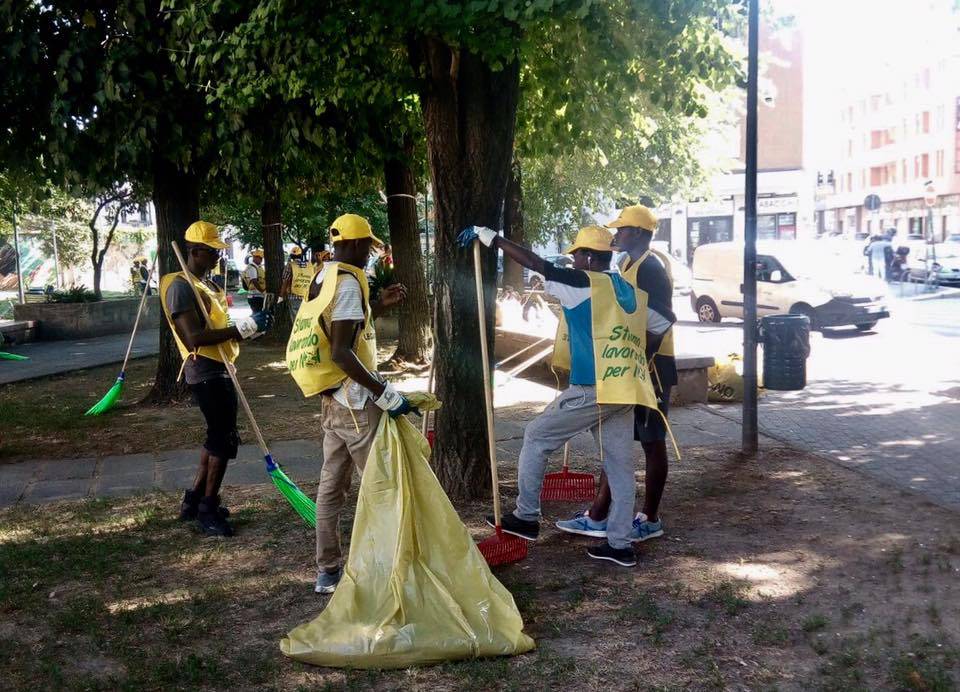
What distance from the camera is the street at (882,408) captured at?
7.20 m

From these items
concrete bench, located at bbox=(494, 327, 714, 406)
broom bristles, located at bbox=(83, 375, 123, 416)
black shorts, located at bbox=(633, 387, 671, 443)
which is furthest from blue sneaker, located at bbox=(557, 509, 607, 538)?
broom bristles, located at bbox=(83, 375, 123, 416)

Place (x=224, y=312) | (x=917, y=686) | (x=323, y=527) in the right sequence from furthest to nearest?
1. (x=224, y=312)
2. (x=323, y=527)
3. (x=917, y=686)

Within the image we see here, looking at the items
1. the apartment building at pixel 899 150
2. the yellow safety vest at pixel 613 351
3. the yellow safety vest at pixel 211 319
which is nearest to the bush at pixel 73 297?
the yellow safety vest at pixel 211 319

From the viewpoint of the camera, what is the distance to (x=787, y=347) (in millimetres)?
8172

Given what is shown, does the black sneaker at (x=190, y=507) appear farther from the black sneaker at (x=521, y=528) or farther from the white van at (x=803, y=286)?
the white van at (x=803, y=286)

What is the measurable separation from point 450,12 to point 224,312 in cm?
224

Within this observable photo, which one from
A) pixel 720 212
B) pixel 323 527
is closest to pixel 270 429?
pixel 323 527

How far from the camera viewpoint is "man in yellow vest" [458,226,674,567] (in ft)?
15.8

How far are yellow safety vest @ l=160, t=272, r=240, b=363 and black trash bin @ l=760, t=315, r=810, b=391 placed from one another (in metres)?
4.48

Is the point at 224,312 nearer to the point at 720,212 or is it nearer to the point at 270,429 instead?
the point at 270,429

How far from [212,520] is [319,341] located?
1876mm

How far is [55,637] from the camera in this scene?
4.23 meters

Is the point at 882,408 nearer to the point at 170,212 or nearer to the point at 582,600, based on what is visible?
the point at 582,600

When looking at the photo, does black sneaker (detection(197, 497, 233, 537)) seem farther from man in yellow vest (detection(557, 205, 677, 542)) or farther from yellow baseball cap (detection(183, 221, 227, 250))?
man in yellow vest (detection(557, 205, 677, 542))
